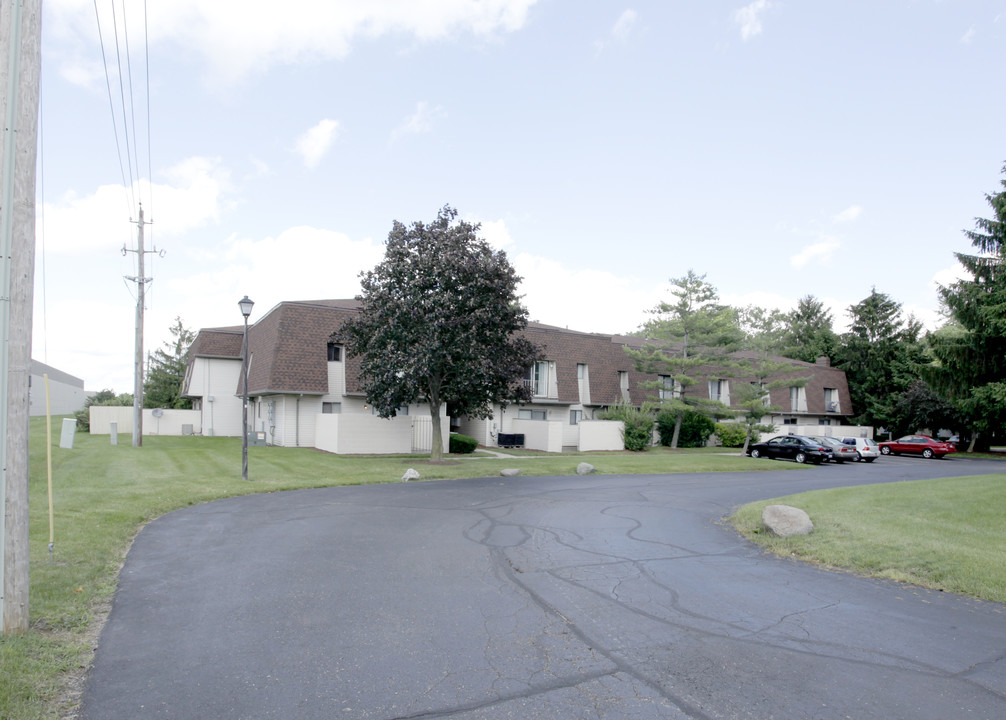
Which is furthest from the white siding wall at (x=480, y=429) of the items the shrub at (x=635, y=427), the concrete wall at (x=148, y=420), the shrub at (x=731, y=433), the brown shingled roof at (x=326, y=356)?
the concrete wall at (x=148, y=420)

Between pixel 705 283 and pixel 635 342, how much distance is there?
8.80 metres

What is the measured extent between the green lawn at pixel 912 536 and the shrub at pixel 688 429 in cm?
2419

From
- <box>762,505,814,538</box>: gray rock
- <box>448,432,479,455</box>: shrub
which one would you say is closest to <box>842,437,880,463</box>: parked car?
<box>448,432,479,455</box>: shrub

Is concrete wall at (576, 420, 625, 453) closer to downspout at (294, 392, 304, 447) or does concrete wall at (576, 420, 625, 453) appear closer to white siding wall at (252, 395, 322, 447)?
white siding wall at (252, 395, 322, 447)

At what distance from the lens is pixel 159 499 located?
48.2ft

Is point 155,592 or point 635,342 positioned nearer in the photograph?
point 155,592

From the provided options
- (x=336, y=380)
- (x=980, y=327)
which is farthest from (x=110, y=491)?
(x=980, y=327)

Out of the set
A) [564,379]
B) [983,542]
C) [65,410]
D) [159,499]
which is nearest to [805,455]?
[564,379]

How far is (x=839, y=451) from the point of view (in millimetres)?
34156

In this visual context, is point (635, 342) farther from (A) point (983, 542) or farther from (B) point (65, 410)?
(B) point (65, 410)

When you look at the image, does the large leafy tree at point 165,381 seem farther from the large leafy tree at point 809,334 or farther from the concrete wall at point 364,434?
the large leafy tree at point 809,334

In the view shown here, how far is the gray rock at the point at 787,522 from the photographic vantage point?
11305mm

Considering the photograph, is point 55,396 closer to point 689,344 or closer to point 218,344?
point 218,344

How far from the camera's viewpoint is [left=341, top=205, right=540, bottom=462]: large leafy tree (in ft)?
75.1
